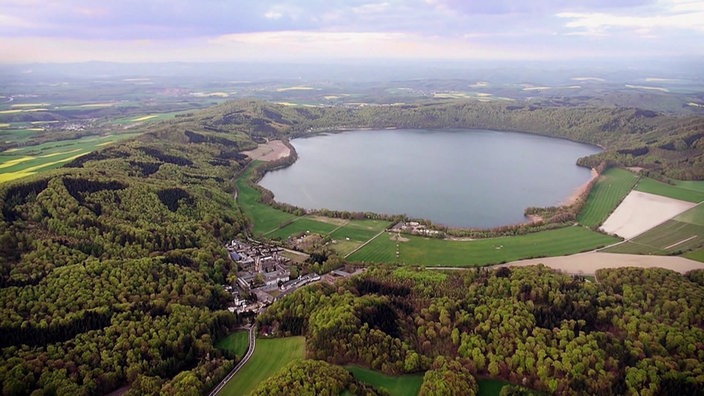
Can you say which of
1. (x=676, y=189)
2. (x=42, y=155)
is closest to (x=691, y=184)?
(x=676, y=189)

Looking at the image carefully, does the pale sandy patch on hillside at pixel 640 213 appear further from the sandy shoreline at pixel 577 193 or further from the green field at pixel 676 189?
the sandy shoreline at pixel 577 193

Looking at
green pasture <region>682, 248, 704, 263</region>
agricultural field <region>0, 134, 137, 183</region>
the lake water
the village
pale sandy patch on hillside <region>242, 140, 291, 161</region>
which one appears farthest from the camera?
pale sandy patch on hillside <region>242, 140, 291, 161</region>

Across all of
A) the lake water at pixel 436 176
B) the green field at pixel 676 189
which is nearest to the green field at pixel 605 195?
the green field at pixel 676 189

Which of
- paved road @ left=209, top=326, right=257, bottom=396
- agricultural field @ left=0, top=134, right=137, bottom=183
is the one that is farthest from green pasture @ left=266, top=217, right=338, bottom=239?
agricultural field @ left=0, top=134, right=137, bottom=183

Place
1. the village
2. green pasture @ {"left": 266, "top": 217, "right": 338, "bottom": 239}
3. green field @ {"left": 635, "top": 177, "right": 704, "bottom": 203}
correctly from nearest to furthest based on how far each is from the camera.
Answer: the village → green pasture @ {"left": 266, "top": 217, "right": 338, "bottom": 239} → green field @ {"left": 635, "top": 177, "right": 704, "bottom": 203}

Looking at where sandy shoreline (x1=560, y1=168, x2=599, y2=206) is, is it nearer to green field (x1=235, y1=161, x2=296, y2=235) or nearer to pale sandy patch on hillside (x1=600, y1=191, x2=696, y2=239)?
pale sandy patch on hillside (x1=600, y1=191, x2=696, y2=239)

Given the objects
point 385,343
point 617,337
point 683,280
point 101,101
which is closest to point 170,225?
point 385,343

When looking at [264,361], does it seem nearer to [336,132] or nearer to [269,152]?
[269,152]
